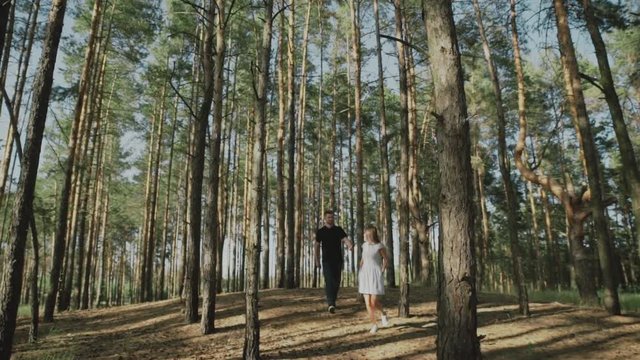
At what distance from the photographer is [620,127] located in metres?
8.09

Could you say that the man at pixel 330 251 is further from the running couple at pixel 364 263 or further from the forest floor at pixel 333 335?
the forest floor at pixel 333 335

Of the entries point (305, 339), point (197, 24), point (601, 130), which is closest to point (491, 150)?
point (601, 130)

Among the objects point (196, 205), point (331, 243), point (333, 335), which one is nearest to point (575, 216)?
point (331, 243)

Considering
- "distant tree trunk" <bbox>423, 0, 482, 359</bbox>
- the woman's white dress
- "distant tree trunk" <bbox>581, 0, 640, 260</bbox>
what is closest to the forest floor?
the woman's white dress

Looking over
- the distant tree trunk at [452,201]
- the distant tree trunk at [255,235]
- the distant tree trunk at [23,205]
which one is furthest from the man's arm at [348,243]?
the distant tree trunk at [23,205]

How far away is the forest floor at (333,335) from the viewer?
19.1ft

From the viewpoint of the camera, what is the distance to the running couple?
22.7 ft

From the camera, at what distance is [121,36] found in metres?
15.5

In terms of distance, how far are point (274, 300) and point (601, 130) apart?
2360cm

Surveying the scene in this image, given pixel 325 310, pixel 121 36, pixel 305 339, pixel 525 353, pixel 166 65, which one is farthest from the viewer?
pixel 166 65

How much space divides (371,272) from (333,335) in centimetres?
123

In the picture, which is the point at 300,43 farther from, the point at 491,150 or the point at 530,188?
the point at 530,188

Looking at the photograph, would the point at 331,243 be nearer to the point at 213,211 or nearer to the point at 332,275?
the point at 332,275

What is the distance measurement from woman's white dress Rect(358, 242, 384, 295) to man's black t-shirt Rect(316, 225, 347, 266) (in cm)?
96
